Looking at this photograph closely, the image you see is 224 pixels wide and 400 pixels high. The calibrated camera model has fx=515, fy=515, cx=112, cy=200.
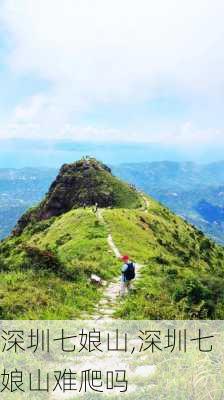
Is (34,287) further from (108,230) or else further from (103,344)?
(108,230)

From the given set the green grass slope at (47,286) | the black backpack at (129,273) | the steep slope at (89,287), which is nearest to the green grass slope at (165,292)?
the steep slope at (89,287)

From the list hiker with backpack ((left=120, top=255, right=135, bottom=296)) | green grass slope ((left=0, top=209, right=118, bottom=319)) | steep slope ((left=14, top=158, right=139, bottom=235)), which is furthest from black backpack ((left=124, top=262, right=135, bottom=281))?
steep slope ((left=14, top=158, right=139, bottom=235))

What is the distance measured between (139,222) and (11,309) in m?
69.2

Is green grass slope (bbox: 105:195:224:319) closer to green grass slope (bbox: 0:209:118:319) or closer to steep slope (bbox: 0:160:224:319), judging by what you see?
steep slope (bbox: 0:160:224:319)

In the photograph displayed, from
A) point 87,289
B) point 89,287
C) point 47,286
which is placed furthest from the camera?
point 89,287

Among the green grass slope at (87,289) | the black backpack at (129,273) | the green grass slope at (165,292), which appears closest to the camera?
the green grass slope at (87,289)

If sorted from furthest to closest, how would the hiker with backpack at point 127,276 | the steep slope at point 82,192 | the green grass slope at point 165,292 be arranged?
the steep slope at point 82,192 → the hiker with backpack at point 127,276 → the green grass slope at point 165,292

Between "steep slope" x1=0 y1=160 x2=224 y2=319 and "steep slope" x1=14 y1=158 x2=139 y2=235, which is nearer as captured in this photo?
"steep slope" x1=0 y1=160 x2=224 y2=319

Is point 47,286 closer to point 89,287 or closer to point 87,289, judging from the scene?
point 87,289

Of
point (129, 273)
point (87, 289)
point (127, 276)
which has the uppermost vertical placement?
point (129, 273)

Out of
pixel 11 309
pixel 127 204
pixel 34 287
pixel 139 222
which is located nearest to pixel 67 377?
pixel 11 309

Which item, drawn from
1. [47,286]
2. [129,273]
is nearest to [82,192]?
[129,273]

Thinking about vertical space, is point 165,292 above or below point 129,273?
below

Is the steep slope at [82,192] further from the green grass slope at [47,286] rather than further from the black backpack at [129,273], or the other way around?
the black backpack at [129,273]
